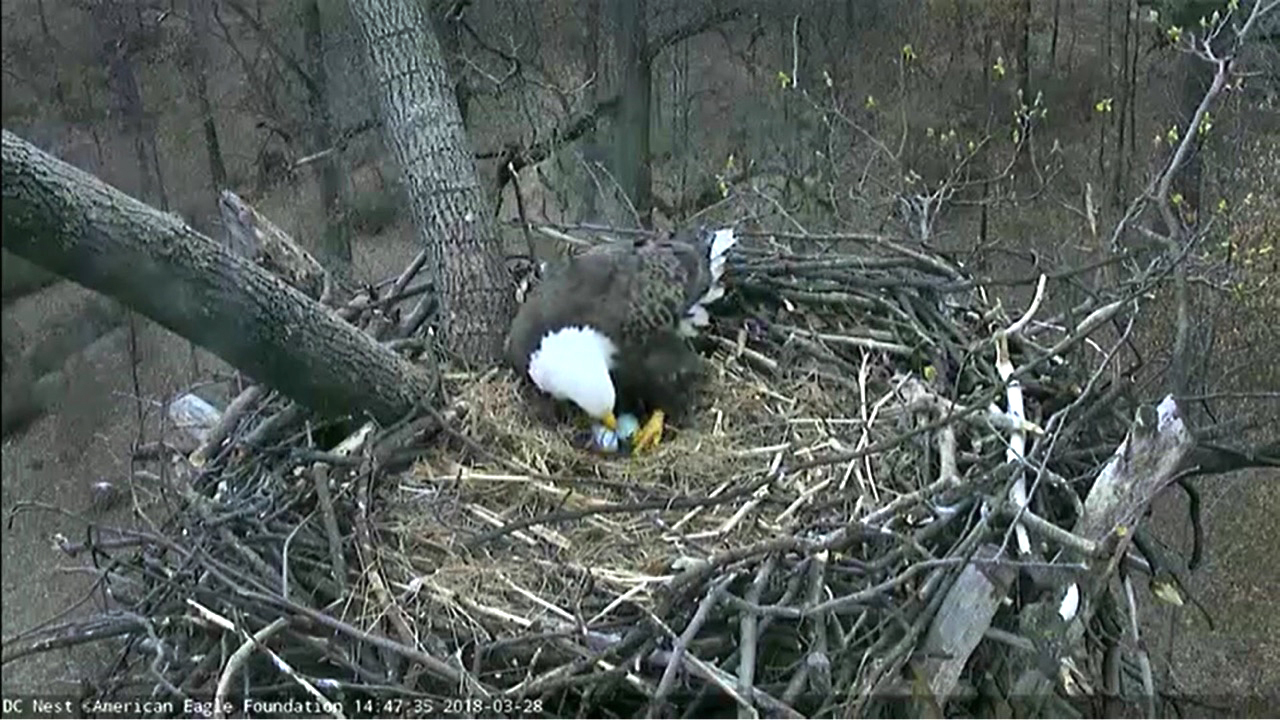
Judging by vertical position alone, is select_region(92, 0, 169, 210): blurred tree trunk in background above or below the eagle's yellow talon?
above

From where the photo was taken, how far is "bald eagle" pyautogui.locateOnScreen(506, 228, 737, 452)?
200cm

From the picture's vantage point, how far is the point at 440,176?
81.2 inches

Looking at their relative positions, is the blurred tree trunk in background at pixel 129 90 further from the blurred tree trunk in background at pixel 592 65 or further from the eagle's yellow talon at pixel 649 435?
the eagle's yellow talon at pixel 649 435

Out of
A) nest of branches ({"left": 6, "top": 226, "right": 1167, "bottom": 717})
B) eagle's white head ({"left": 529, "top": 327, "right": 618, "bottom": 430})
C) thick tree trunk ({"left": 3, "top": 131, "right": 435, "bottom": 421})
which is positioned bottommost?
nest of branches ({"left": 6, "top": 226, "right": 1167, "bottom": 717})

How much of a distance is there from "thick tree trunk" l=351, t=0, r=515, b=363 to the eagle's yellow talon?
335 mm

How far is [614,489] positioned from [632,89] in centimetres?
73

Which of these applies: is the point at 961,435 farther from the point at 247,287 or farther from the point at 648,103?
the point at 247,287

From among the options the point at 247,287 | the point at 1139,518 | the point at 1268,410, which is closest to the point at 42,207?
the point at 247,287

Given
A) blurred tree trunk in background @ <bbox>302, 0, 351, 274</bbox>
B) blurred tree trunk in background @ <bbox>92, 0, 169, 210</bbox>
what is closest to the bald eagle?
blurred tree trunk in background @ <bbox>302, 0, 351, 274</bbox>

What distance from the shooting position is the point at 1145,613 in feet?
5.88

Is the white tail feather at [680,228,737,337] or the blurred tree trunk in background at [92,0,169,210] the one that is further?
the white tail feather at [680,228,737,337]

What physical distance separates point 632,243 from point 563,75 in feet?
1.07

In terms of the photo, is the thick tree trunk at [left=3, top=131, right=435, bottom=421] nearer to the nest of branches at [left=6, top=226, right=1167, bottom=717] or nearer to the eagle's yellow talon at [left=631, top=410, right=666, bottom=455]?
the nest of branches at [left=6, top=226, right=1167, bottom=717]

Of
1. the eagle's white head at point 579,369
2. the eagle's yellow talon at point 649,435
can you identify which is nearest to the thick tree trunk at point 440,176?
the eagle's white head at point 579,369
